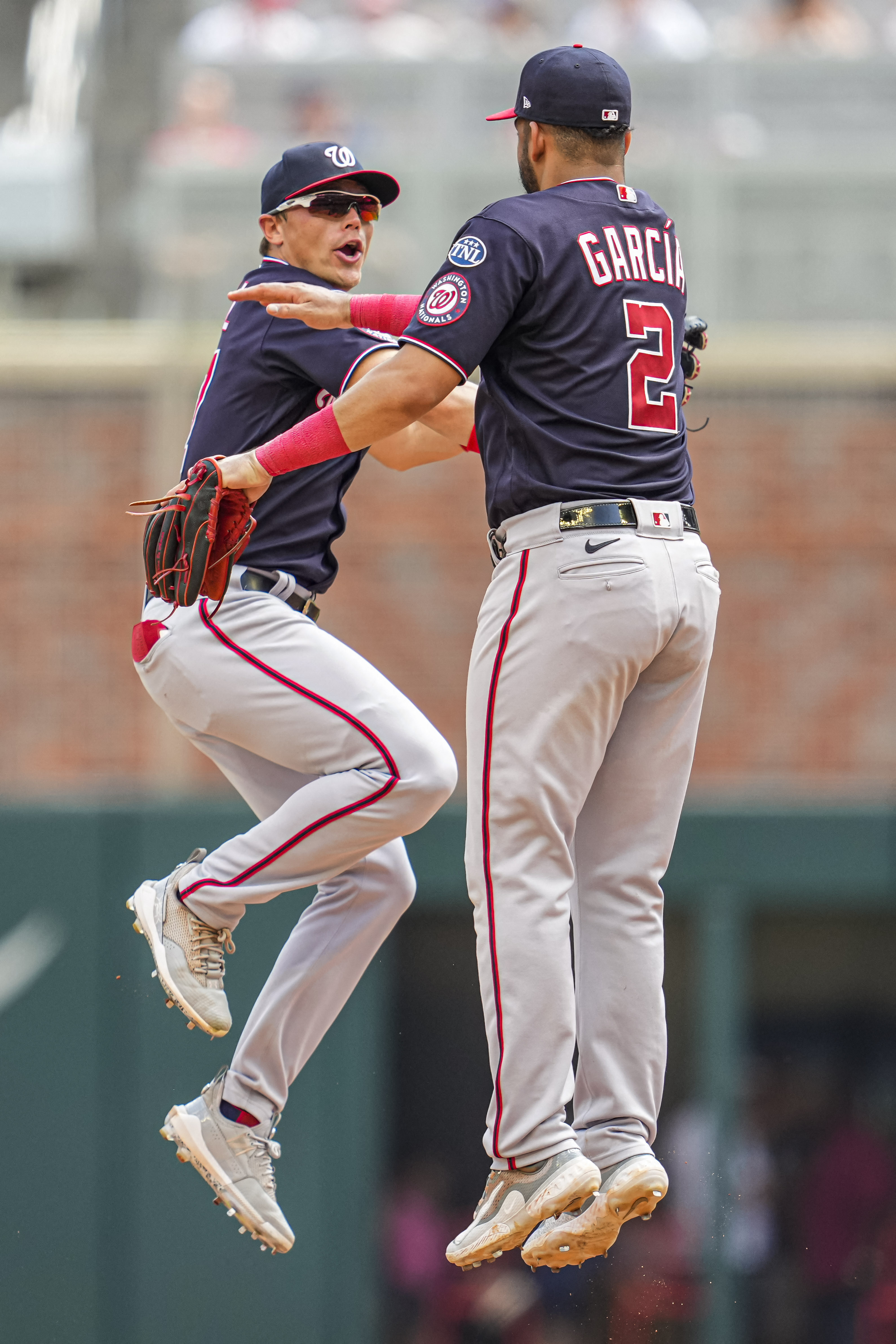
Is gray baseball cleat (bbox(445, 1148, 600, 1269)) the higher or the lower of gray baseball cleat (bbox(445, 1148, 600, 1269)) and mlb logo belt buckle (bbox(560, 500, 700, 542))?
the lower

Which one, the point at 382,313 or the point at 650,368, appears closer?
the point at 650,368

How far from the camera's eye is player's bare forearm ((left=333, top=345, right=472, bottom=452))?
3.81 meters

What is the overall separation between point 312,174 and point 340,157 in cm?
8

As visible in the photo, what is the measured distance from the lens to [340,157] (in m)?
4.34

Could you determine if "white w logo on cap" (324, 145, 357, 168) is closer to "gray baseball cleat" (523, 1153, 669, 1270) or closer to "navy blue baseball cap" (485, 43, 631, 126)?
"navy blue baseball cap" (485, 43, 631, 126)

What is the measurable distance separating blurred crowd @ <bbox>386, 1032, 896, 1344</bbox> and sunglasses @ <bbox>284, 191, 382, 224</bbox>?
19.1 ft

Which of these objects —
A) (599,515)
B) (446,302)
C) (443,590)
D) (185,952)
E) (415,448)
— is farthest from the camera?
(443,590)

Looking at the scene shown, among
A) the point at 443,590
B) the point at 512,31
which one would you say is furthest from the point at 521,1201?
the point at 512,31

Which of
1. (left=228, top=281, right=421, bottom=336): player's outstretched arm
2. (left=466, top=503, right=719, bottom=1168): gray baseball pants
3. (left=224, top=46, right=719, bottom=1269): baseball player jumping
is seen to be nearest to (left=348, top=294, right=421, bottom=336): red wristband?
(left=228, top=281, right=421, bottom=336): player's outstretched arm

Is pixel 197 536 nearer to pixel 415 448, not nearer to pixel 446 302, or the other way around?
pixel 446 302

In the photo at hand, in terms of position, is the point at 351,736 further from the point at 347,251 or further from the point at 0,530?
the point at 0,530

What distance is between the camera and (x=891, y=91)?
10.2m

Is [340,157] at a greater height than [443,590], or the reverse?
[340,157]

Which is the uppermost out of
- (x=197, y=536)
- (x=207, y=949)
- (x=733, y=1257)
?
(x=197, y=536)
